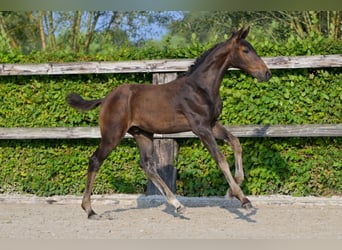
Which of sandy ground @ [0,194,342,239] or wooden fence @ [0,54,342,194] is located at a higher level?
wooden fence @ [0,54,342,194]

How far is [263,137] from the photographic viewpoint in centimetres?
684

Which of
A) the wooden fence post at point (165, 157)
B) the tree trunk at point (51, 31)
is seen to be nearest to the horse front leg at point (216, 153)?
the wooden fence post at point (165, 157)

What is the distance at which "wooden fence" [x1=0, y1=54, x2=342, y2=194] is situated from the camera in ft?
21.3

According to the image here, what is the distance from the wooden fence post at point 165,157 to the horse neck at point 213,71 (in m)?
1.49

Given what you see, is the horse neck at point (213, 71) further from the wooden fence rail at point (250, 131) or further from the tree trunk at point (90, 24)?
Result: the tree trunk at point (90, 24)

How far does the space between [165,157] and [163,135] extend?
0.30m

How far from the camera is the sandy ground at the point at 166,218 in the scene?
455cm

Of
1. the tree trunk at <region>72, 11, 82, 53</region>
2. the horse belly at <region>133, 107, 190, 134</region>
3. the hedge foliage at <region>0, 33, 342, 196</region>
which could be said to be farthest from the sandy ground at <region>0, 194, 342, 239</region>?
the tree trunk at <region>72, 11, 82, 53</region>

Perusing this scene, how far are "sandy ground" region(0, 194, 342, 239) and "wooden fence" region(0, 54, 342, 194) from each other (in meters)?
0.61

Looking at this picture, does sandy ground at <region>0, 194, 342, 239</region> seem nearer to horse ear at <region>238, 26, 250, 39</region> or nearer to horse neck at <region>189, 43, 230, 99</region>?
horse neck at <region>189, 43, 230, 99</region>

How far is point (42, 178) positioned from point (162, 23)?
7.37 metres

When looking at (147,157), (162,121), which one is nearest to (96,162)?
(147,157)

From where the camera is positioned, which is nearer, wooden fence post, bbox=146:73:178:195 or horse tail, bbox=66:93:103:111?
horse tail, bbox=66:93:103:111

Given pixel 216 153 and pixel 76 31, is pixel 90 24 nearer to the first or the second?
pixel 76 31
